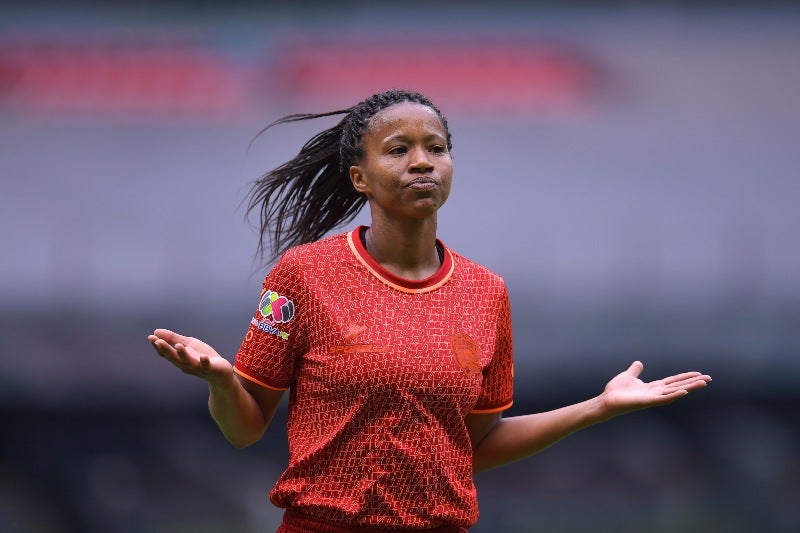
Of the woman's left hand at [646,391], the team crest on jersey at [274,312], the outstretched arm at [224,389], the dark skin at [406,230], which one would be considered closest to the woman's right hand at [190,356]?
the outstretched arm at [224,389]

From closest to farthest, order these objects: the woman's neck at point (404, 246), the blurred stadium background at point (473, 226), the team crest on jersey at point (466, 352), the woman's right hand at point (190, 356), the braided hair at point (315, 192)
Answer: the woman's right hand at point (190, 356)
the team crest on jersey at point (466, 352)
the woman's neck at point (404, 246)
the braided hair at point (315, 192)
the blurred stadium background at point (473, 226)

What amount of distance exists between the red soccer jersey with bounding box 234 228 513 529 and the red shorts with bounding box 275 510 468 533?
0.07ft

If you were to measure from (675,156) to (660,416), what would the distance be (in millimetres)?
1556

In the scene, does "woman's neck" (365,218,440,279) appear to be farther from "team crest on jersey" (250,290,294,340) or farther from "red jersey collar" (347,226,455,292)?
"team crest on jersey" (250,290,294,340)

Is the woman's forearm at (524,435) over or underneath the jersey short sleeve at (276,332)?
underneath

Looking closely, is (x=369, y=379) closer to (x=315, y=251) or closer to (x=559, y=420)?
(x=315, y=251)

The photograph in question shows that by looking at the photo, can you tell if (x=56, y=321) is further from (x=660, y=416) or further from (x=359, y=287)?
(x=359, y=287)

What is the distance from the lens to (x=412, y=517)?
3.33m

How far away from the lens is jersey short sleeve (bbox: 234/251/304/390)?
135 inches

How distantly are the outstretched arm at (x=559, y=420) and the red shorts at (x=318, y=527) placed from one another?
0.35 metres

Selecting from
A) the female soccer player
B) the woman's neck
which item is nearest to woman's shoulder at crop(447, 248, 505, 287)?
the female soccer player

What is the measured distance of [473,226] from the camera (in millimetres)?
7789

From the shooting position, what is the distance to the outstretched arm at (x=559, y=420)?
11.3 ft

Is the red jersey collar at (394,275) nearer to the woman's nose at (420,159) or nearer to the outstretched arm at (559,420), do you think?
the woman's nose at (420,159)
